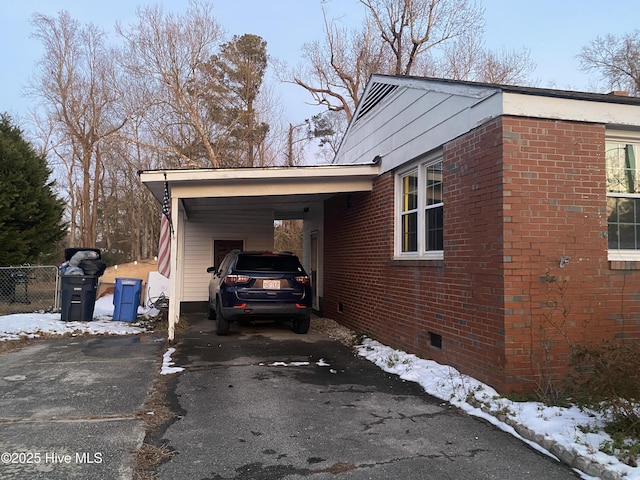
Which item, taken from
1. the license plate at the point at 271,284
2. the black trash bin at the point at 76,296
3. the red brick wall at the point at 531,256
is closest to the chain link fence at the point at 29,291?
the black trash bin at the point at 76,296

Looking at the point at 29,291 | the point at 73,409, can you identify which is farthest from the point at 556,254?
the point at 29,291

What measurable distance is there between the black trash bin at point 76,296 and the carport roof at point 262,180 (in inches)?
126

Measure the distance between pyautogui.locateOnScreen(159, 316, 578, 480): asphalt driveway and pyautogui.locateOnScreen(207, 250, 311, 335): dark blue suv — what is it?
1.92m

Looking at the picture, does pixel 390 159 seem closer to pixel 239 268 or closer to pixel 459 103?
pixel 459 103

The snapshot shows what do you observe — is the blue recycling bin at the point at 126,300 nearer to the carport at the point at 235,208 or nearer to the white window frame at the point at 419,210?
the carport at the point at 235,208

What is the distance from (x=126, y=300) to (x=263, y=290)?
4.54 m

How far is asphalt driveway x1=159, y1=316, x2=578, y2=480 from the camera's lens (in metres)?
3.61

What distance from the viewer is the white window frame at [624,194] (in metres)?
5.52

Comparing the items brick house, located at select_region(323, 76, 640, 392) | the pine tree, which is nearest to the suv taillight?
brick house, located at select_region(323, 76, 640, 392)

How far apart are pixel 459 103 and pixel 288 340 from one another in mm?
5297

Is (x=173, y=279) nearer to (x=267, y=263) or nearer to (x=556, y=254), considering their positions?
(x=267, y=263)

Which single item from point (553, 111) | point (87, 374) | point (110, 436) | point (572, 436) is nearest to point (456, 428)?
point (572, 436)

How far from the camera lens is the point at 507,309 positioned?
16.6 feet

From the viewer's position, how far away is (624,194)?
18.5 feet
